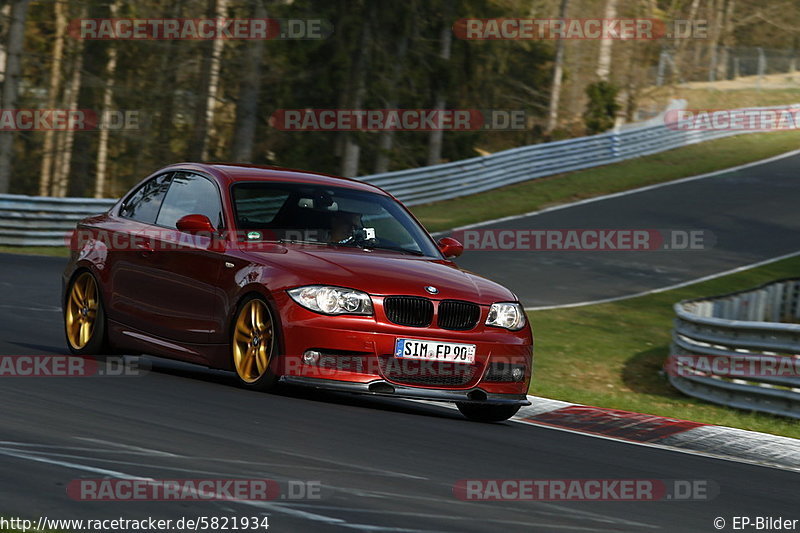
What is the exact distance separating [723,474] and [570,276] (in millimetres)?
13338

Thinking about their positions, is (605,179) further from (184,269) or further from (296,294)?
(296,294)

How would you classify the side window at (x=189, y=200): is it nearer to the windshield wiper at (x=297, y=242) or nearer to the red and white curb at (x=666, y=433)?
the windshield wiper at (x=297, y=242)

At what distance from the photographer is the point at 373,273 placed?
834 centimetres

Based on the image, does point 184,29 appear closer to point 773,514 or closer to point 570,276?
point 570,276

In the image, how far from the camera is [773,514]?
609 centimetres

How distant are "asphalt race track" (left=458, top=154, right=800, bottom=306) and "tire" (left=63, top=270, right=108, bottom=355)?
8.83m

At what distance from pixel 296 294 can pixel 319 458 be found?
201 cm

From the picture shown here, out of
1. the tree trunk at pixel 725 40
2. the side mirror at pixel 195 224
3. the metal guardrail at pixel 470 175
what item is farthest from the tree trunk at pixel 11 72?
the tree trunk at pixel 725 40

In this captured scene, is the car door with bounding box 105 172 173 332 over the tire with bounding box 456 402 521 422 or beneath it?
over

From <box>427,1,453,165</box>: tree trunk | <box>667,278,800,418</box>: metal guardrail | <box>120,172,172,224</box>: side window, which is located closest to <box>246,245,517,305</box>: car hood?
<box>120,172,172,224</box>: side window

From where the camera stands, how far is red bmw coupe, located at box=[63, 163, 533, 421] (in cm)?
814

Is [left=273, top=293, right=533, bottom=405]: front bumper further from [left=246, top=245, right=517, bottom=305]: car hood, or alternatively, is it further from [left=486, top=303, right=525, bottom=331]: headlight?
[left=486, top=303, right=525, bottom=331]: headlight

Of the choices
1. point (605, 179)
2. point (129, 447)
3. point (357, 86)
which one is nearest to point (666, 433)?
point (129, 447)

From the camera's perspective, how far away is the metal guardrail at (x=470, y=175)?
23.4 metres
